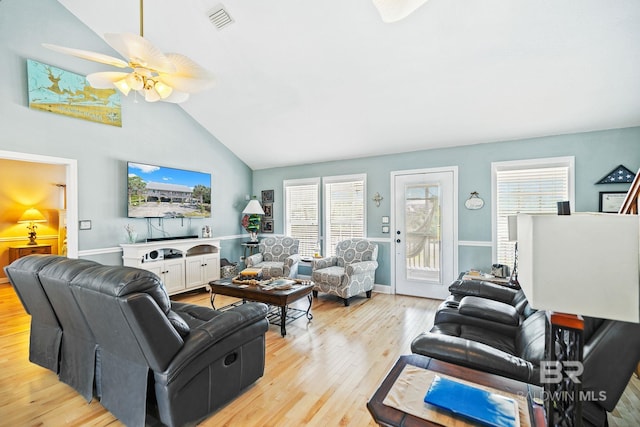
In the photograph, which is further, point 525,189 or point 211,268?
point 211,268

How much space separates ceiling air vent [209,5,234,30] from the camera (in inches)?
127

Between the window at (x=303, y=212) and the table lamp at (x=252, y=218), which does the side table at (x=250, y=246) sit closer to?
the table lamp at (x=252, y=218)

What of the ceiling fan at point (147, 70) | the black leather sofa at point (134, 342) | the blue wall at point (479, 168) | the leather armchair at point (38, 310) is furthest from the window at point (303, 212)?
the leather armchair at point (38, 310)

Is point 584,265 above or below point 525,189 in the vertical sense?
below

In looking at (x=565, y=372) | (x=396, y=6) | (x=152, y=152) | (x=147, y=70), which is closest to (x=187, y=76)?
(x=147, y=70)

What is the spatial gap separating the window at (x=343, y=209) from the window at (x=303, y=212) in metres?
0.24

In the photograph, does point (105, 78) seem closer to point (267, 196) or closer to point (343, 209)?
point (343, 209)

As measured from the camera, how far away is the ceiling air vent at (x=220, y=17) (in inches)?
127

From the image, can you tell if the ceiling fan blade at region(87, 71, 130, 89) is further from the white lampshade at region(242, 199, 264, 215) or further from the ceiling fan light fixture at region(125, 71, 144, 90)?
the white lampshade at region(242, 199, 264, 215)

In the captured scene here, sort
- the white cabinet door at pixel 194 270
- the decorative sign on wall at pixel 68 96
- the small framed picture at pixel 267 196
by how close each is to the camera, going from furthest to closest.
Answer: the small framed picture at pixel 267 196
the white cabinet door at pixel 194 270
the decorative sign on wall at pixel 68 96

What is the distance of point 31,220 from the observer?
5.94 metres

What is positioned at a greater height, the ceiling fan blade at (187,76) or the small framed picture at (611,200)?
the ceiling fan blade at (187,76)

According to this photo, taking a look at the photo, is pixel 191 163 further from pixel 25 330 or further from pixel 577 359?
pixel 577 359

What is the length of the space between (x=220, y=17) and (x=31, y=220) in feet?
19.5
